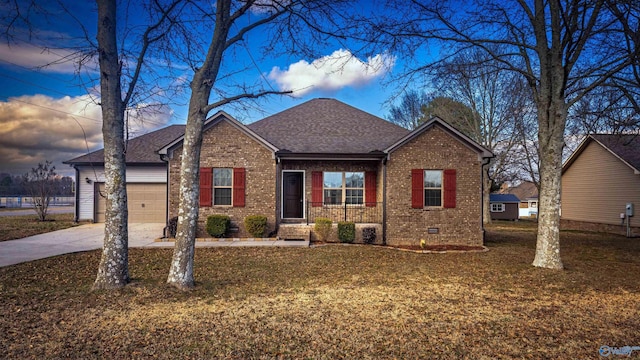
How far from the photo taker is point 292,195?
14516 millimetres

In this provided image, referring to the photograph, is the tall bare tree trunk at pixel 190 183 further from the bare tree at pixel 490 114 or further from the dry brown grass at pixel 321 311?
the bare tree at pixel 490 114

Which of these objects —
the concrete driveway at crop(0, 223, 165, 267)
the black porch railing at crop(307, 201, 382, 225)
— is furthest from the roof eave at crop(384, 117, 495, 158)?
the concrete driveway at crop(0, 223, 165, 267)

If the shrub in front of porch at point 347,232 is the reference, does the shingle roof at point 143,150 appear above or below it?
above

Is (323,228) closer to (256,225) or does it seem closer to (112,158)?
(256,225)

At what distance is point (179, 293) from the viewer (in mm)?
5867

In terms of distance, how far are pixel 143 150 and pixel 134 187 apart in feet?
6.64

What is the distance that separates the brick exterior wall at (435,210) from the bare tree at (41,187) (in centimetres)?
1839

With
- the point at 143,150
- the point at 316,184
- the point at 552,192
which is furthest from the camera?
the point at 143,150

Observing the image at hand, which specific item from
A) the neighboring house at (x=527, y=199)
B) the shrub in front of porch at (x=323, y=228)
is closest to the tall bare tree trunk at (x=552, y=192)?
the shrub in front of porch at (x=323, y=228)

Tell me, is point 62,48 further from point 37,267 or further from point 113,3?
point 37,267

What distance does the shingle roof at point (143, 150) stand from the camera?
1741cm

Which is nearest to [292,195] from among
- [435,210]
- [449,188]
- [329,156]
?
[329,156]

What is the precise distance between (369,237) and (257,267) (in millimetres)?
5326

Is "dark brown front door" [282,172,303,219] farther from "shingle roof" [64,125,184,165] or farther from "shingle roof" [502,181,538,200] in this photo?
"shingle roof" [502,181,538,200]
